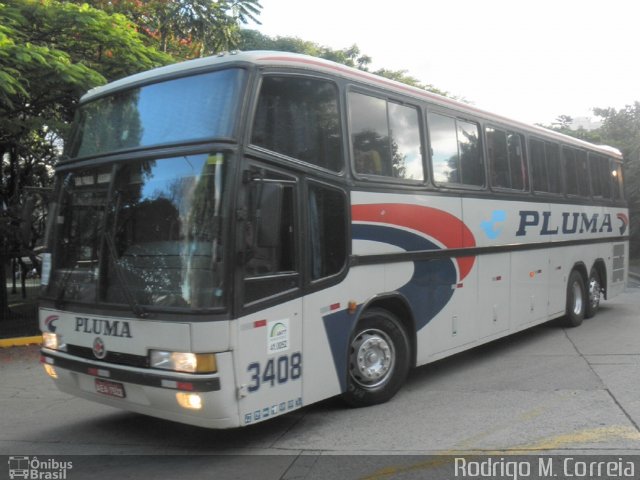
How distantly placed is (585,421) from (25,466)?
490cm

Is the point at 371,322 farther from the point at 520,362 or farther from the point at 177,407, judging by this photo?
the point at 520,362

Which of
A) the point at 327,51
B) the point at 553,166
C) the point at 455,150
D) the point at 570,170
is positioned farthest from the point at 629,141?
the point at 455,150

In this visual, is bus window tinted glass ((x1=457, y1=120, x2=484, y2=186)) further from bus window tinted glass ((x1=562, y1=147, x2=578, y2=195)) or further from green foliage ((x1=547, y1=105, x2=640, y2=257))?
green foliage ((x1=547, y1=105, x2=640, y2=257))

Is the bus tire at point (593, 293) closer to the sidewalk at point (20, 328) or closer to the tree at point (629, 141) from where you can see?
the sidewalk at point (20, 328)

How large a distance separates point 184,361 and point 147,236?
41.8 inches

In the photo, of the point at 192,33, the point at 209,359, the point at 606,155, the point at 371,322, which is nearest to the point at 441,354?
the point at 371,322

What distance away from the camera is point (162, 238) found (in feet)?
15.4

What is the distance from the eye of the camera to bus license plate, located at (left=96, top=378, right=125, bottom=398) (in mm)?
4867

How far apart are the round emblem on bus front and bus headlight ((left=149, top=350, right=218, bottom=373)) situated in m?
0.56

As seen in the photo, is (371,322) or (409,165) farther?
(409,165)

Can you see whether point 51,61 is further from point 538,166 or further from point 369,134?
point 538,166

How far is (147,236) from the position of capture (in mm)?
4754

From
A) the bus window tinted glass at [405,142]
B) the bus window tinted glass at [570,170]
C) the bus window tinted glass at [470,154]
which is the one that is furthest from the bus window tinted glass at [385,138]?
the bus window tinted glass at [570,170]

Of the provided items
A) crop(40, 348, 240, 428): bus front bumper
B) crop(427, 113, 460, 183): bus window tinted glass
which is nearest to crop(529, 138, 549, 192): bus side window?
crop(427, 113, 460, 183): bus window tinted glass
